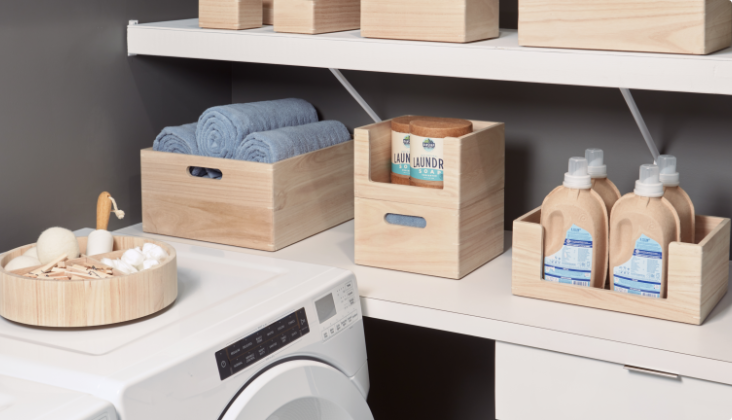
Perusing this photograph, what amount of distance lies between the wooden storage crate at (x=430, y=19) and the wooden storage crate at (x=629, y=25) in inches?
4.4

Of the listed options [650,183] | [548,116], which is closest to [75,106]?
[548,116]

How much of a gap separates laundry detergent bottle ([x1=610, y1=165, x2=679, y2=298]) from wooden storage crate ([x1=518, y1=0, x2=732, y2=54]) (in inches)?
8.2

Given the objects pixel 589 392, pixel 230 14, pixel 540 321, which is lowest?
pixel 589 392

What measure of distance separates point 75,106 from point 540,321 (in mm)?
1083

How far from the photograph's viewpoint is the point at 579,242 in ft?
4.28

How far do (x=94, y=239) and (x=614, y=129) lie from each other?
110 cm

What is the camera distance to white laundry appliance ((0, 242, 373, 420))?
953 mm

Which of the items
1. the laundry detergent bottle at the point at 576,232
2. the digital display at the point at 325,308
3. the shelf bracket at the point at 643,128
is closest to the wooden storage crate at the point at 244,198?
the digital display at the point at 325,308

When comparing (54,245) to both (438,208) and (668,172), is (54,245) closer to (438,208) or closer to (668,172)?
(438,208)

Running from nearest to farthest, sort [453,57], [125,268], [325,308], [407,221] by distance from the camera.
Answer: [125,268] < [325,308] < [453,57] < [407,221]

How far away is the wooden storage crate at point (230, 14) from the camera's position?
1.63m

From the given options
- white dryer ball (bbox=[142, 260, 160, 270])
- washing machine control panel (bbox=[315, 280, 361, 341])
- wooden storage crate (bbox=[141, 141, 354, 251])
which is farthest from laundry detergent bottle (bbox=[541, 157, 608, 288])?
white dryer ball (bbox=[142, 260, 160, 270])

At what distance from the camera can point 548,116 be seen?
1723 millimetres

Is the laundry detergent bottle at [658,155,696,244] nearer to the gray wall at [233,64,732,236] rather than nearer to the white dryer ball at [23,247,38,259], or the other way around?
the gray wall at [233,64,732,236]
